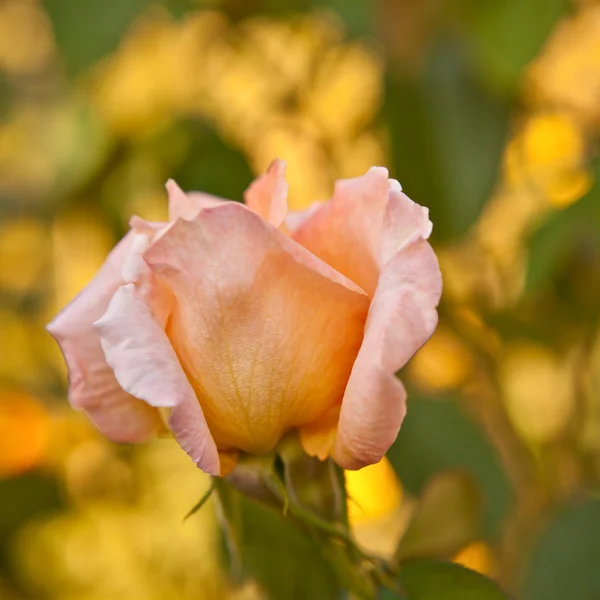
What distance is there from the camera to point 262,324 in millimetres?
278

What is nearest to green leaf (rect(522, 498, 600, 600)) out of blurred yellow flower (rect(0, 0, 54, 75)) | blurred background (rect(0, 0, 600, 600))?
blurred background (rect(0, 0, 600, 600))

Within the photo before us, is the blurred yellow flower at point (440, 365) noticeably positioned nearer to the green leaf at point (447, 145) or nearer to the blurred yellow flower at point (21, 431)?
the green leaf at point (447, 145)

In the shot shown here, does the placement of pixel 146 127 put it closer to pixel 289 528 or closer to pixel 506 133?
pixel 506 133

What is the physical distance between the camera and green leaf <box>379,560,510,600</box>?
11.8 inches

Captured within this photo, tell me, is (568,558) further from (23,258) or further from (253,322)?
(23,258)

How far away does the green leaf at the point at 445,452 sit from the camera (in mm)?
612

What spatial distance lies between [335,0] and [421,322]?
539mm

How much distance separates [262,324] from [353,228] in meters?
0.05

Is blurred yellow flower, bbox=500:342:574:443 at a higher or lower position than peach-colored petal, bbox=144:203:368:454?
lower

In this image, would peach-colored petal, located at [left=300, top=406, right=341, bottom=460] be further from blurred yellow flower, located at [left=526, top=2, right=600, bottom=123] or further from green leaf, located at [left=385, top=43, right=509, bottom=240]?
blurred yellow flower, located at [left=526, top=2, right=600, bottom=123]

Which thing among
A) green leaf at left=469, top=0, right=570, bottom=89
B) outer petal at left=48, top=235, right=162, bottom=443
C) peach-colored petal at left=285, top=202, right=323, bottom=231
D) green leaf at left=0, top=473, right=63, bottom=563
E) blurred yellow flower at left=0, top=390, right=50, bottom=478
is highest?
green leaf at left=469, top=0, right=570, bottom=89

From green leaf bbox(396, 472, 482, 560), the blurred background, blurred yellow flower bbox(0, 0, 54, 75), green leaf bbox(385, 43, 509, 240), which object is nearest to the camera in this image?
green leaf bbox(396, 472, 482, 560)

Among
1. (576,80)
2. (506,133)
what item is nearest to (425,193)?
(506,133)

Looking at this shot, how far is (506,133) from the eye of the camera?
2.35 ft
